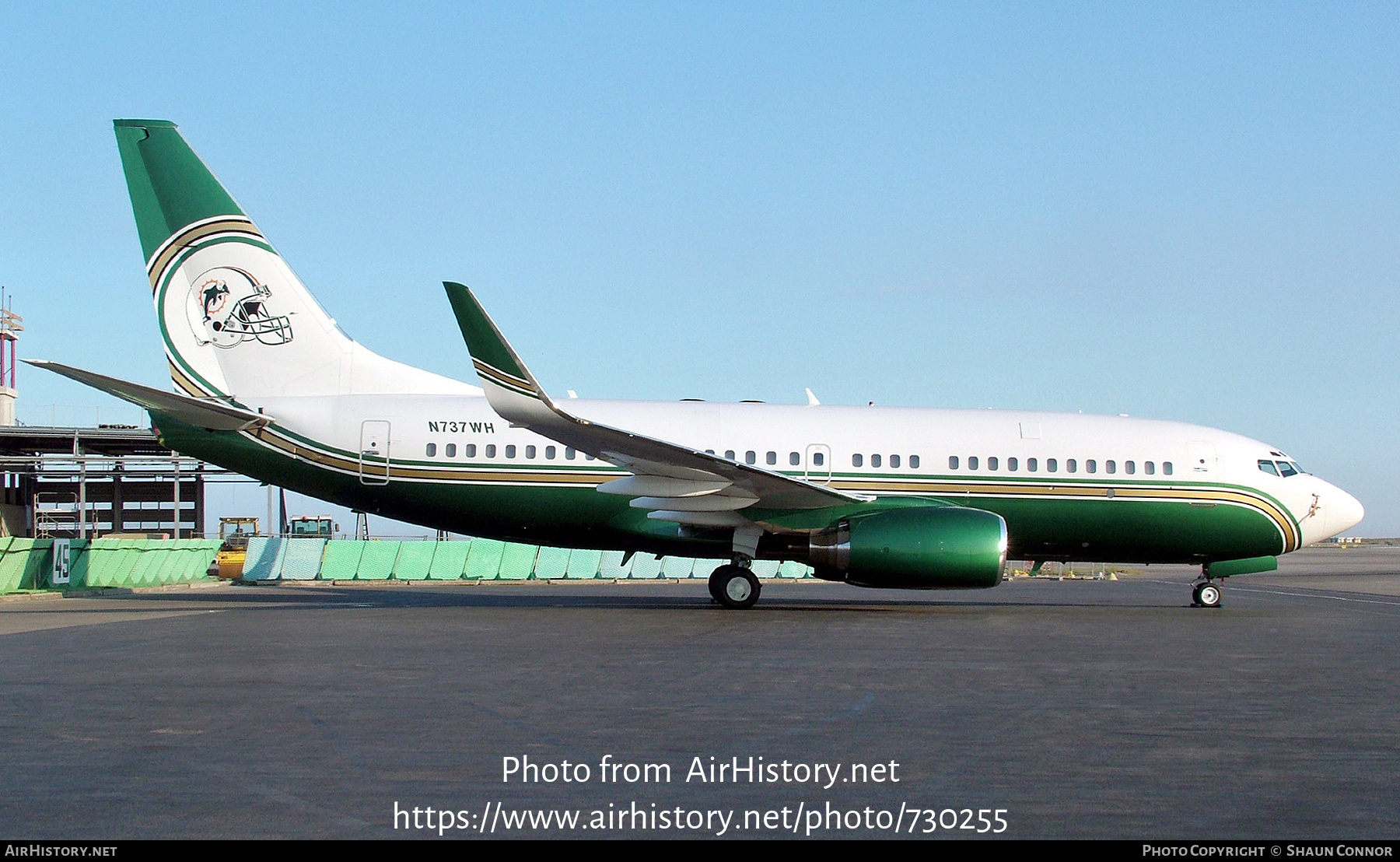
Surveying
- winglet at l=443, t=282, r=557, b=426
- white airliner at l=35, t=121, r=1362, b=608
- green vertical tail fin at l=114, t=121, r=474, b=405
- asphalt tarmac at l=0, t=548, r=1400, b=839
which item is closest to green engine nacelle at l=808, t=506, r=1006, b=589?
white airliner at l=35, t=121, r=1362, b=608

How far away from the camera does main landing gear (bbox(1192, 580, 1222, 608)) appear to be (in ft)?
64.2

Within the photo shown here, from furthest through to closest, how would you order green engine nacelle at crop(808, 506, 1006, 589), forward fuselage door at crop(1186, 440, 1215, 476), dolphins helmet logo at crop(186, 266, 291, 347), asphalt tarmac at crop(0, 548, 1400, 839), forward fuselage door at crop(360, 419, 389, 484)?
1. forward fuselage door at crop(1186, 440, 1215, 476)
2. dolphins helmet logo at crop(186, 266, 291, 347)
3. forward fuselage door at crop(360, 419, 389, 484)
4. green engine nacelle at crop(808, 506, 1006, 589)
5. asphalt tarmac at crop(0, 548, 1400, 839)

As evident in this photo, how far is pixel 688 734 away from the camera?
653 centimetres

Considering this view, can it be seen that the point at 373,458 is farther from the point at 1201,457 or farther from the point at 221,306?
the point at 1201,457

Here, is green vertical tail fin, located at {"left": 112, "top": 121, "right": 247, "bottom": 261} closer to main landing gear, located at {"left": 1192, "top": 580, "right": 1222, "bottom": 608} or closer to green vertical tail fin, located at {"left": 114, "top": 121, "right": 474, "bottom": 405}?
green vertical tail fin, located at {"left": 114, "top": 121, "right": 474, "bottom": 405}

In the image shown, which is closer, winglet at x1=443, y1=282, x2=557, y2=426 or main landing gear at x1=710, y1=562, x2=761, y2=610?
winglet at x1=443, y1=282, x2=557, y2=426

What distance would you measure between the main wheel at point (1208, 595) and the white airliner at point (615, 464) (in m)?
0.03

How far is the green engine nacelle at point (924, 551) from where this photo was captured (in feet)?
52.2

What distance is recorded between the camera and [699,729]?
6719mm

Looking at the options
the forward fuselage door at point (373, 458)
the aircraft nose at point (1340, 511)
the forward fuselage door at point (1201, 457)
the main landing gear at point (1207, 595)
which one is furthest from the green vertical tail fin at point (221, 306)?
the aircraft nose at point (1340, 511)

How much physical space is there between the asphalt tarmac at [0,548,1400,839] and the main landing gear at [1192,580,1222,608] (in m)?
4.88

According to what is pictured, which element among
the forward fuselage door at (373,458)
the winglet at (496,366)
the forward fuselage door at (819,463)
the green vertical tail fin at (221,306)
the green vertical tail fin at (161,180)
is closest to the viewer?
the winglet at (496,366)

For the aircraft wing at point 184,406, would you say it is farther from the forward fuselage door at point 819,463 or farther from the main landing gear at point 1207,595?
the main landing gear at point 1207,595
